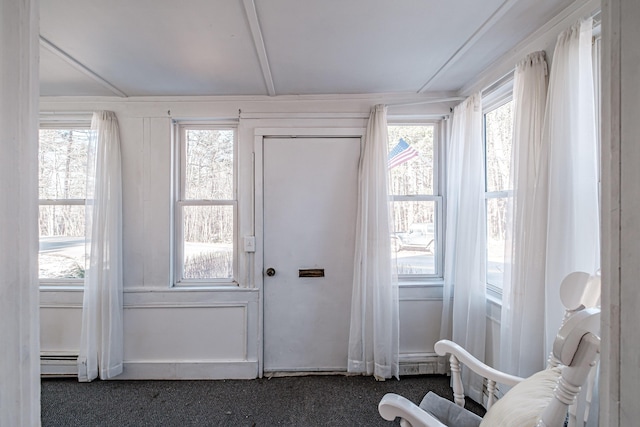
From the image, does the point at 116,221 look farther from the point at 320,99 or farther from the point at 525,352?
the point at 525,352

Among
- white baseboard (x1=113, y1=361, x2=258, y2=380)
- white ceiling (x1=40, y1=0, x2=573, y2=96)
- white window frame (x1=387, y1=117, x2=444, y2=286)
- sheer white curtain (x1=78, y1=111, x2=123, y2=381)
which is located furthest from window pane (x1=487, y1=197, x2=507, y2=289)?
sheer white curtain (x1=78, y1=111, x2=123, y2=381)

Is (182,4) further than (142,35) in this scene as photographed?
No

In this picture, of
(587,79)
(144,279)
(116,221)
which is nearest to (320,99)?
(587,79)

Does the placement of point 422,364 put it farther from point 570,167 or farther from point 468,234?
point 570,167

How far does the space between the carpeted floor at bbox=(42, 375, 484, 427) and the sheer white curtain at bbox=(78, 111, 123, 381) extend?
0.21 m

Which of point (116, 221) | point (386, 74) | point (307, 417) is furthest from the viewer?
point (116, 221)

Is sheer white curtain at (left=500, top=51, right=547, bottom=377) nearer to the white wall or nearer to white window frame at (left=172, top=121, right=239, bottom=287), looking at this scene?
the white wall

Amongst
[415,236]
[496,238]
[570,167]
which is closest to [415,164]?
[415,236]

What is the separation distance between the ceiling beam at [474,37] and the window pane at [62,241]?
3192 mm

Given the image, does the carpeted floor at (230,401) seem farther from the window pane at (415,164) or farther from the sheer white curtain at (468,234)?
the window pane at (415,164)

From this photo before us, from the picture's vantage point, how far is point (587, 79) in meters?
1.34

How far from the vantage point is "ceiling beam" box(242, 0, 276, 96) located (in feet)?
4.74

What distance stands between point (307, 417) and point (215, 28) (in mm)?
2513

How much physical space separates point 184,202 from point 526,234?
2579mm
